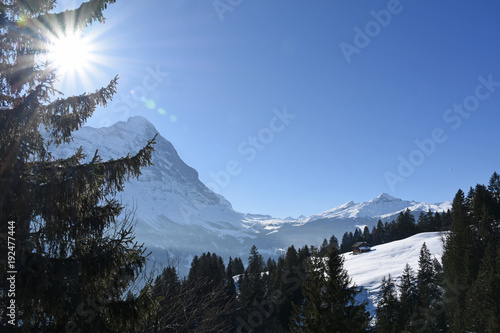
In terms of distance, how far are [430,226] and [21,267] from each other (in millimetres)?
100800

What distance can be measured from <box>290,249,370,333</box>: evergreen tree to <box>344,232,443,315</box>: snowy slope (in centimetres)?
3167

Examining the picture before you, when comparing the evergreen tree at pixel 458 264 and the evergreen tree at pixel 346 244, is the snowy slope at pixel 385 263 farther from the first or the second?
the evergreen tree at pixel 346 244

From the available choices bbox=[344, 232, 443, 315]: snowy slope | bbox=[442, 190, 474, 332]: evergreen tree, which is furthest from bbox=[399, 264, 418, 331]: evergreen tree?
bbox=[344, 232, 443, 315]: snowy slope

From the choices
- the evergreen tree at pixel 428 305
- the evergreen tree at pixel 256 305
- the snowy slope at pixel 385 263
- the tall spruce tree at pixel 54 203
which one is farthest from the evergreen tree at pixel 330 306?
the evergreen tree at pixel 256 305

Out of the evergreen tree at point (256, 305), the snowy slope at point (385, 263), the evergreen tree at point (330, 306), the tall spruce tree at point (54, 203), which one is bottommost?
the evergreen tree at point (256, 305)

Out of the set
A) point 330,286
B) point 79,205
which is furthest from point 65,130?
point 330,286

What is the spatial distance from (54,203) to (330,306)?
10.5 meters

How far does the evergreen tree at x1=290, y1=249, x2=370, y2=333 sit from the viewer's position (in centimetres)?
1086

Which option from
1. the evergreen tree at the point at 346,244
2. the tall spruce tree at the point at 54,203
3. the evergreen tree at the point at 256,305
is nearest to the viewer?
the tall spruce tree at the point at 54,203

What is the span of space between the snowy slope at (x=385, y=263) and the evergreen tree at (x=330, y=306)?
31.7 meters

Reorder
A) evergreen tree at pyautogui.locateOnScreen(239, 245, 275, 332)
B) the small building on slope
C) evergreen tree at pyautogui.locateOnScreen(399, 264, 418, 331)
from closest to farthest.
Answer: evergreen tree at pyautogui.locateOnScreen(399, 264, 418, 331), evergreen tree at pyautogui.locateOnScreen(239, 245, 275, 332), the small building on slope

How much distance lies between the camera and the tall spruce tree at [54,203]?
14.4 ft

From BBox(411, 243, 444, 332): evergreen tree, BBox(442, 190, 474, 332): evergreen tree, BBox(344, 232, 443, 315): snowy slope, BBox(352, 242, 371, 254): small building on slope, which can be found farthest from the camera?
BBox(352, 242, 371, 254): small building on slope

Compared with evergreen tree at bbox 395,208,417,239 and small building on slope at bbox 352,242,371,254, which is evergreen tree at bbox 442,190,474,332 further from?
evergreen tree at bbox 395,208,417,239
